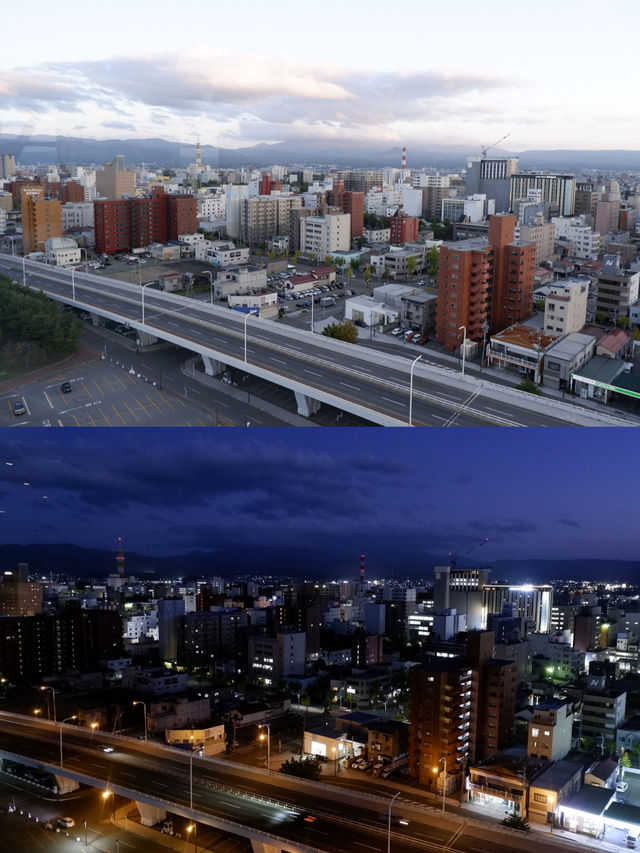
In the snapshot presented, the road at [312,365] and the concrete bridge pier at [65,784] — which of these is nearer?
the road at [312,365]

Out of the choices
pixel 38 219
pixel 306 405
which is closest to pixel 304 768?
pixel 306 405

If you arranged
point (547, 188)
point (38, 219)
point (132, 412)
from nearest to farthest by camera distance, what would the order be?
1. point (132, 412)
2. point (38, 219)
3. point (547, 188)

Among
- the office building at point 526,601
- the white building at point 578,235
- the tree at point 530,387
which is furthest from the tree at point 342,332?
the white building at point 578,235

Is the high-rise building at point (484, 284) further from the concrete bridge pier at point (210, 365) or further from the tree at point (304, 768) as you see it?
the tree at point (304, 768)

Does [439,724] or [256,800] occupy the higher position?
[439,724]

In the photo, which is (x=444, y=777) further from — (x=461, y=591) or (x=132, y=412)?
(x=132, y=412)

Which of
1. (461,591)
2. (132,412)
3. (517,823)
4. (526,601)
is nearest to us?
(517,823)

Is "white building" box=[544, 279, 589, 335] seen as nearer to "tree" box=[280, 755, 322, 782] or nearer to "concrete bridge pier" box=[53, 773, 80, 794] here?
"tree" box=[280, 755, 322, 782]

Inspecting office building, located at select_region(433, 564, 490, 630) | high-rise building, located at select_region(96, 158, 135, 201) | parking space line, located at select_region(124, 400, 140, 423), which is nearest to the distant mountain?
high-rise building, located at select_region(96, 158, 135, 201)
